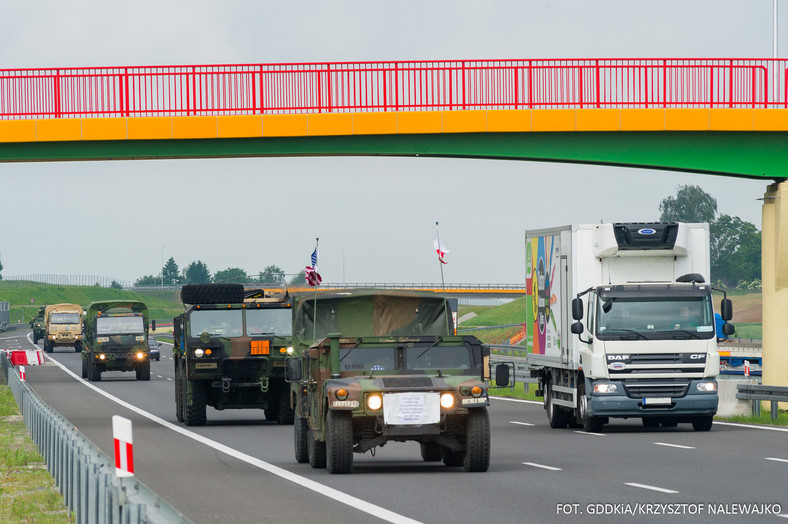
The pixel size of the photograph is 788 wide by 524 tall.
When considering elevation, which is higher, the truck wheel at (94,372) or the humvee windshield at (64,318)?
the humvee windshield at (64,318)

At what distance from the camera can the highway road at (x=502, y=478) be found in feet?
42.8

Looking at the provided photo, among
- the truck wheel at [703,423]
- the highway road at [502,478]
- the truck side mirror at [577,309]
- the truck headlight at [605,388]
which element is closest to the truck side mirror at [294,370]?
the highway road at [502,478]

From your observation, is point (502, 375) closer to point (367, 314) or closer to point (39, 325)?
point (367, 314)

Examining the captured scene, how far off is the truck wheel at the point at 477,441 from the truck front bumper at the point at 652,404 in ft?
25.2

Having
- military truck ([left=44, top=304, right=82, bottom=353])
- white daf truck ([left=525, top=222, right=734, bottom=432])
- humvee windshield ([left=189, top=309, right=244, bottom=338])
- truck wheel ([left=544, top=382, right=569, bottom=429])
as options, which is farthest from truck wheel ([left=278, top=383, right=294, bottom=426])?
military truck ([left=44, top=304, right=82, bottom=353])

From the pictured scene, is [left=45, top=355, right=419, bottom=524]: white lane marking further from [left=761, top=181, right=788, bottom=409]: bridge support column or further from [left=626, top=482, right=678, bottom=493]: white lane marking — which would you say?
[left=761, top=181, right=788, bottom=409]: bridge support column

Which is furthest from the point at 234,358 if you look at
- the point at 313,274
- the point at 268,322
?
the point at 313,274

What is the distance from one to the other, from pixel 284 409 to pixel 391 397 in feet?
40.2

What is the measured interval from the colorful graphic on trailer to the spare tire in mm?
6279

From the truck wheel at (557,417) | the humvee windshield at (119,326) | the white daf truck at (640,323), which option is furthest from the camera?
the humvee windshield at (119,326)

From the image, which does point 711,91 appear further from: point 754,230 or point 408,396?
point 754,230

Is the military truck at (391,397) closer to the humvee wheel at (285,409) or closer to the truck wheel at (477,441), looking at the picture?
the truck wheel at (477,441)

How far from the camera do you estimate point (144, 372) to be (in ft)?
174

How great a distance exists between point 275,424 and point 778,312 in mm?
10123
